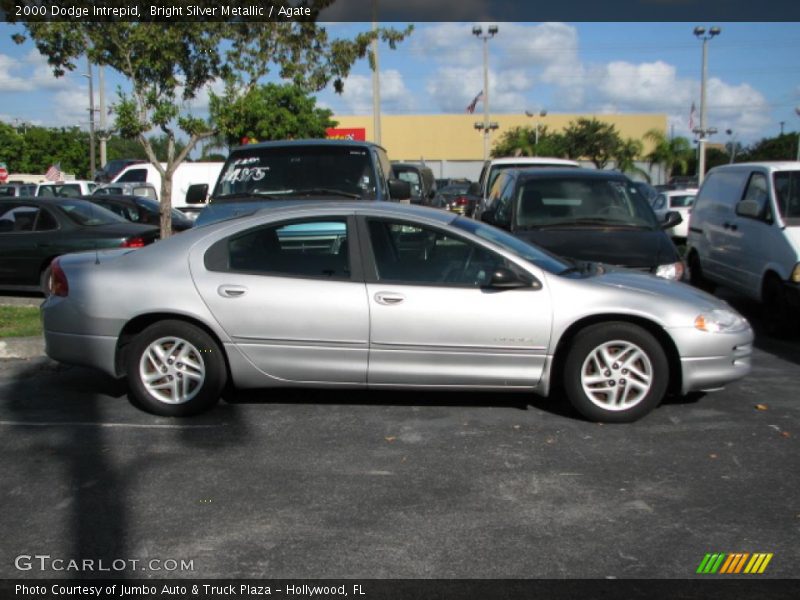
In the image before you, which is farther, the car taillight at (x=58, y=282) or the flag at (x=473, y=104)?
the flag at (x=473, y=104)

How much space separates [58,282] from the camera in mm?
6453

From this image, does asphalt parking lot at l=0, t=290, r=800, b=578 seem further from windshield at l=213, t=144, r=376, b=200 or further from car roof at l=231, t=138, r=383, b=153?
car roof at l=231, t=138, r=383, b=153

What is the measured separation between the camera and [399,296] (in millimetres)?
5957

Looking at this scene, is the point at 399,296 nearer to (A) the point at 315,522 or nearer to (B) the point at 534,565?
(A) the point at 315,522

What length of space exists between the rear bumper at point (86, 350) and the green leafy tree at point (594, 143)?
52.9 metres

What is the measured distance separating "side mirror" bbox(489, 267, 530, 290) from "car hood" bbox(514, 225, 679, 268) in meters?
2.51

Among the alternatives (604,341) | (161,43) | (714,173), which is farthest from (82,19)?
(604,341)

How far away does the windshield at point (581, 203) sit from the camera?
9.38 metres

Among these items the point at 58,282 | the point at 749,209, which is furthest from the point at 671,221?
the point at 58,282

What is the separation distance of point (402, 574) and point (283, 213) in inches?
127

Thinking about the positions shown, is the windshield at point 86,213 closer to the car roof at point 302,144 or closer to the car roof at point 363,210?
the car roof at point 302,144

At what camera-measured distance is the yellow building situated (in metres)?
73.3

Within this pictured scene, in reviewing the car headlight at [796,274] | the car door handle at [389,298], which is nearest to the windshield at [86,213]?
the car door handle at [389,298]

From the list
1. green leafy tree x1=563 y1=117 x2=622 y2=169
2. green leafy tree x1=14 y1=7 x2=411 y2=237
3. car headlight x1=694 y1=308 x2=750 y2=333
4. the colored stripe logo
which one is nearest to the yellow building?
green leafy tree x1=563 y1=117 x2=622 y2=169
